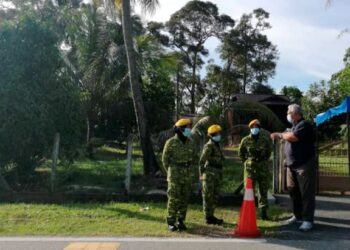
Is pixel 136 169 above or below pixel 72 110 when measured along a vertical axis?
below

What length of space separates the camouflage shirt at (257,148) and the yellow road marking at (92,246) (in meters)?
3.04

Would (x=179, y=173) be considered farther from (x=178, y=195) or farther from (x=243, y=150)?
(x=243, y=150)

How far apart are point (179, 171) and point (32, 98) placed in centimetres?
569

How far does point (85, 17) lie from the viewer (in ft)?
80.3

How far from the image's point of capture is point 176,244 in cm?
685

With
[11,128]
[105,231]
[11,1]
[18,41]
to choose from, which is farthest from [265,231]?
[11,1]

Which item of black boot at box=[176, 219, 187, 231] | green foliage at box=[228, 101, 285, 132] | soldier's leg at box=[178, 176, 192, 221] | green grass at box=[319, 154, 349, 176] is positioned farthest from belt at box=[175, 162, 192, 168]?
green foliage at box=[228, 101, 285, 132]

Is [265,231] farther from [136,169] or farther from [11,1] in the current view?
[11,1]

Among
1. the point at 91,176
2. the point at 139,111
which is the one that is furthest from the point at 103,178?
the point at 139,111

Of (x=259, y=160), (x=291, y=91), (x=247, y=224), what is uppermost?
(x=291, y=91)

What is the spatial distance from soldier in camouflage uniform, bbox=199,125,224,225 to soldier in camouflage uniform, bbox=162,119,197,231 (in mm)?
335

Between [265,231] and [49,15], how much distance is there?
2188cm

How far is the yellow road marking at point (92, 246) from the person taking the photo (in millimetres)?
6547

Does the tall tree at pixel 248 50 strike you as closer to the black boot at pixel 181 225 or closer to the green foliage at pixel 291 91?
the green foliage at pixel 291 91
